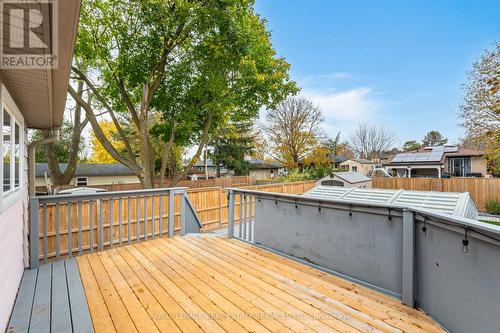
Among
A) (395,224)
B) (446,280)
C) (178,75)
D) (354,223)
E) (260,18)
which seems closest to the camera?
(446,280)

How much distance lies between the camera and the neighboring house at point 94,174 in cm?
1967

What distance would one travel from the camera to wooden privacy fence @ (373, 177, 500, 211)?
1207 cm

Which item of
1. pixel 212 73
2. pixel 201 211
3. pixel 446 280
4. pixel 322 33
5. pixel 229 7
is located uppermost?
pixel 322 33

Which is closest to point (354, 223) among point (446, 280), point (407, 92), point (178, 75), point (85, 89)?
point (446, 280)

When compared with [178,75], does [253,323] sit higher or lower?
lower

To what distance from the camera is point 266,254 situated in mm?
3592

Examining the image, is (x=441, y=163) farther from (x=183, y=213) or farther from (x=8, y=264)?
(x=8, y=264)

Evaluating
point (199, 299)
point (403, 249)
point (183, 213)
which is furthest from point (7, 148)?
point (403, 249)

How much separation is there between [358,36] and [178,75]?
33.2ft

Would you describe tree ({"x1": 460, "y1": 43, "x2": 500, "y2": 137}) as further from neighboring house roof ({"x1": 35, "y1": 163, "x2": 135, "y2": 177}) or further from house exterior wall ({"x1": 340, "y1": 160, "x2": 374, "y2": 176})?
neighboring house roof ({"x1": 35, "y1": 163, "x2": 135, "y2": 177})

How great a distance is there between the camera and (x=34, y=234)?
3084mm

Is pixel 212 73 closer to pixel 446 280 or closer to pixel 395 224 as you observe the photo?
pixel 395 224

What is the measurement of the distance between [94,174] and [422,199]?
879 inches

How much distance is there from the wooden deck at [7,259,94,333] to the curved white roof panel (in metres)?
3.00
